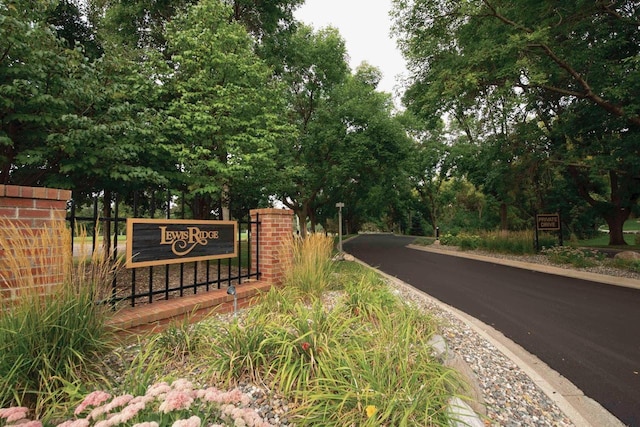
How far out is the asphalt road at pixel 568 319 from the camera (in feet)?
9.50

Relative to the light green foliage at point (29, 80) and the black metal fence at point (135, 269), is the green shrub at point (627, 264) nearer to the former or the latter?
the black metal fence at point (135, 269)

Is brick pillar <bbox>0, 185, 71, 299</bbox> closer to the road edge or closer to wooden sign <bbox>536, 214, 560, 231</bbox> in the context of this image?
the road edge

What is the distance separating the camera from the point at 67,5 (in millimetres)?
7672

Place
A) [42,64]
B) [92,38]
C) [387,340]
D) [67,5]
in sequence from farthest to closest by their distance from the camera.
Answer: [92,38] < [67,5] < [42,64] < [387,340]

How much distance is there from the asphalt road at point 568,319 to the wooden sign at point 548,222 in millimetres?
4072

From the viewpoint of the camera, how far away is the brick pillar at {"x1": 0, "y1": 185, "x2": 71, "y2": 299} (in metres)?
2.26

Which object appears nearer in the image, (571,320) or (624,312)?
(571,320)

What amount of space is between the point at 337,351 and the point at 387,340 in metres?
0.56

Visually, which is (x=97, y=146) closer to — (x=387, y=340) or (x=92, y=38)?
(x=387, y=340)

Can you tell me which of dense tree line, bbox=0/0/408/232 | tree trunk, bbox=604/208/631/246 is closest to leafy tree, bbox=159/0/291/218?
dense tree line, bbox=0/0/408/232

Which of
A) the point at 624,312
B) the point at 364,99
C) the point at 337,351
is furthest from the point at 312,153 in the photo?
the point at 337,351

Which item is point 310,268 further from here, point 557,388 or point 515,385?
point 557,388

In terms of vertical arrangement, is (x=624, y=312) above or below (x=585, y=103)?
below

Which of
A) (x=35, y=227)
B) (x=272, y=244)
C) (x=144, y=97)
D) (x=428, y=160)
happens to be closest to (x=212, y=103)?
(x=144, y=97)
